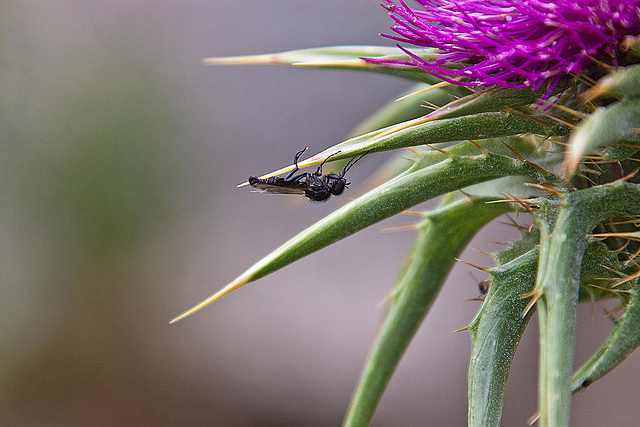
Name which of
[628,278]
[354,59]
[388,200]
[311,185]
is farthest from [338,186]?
[628,278]

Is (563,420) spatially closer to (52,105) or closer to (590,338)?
(590,338)

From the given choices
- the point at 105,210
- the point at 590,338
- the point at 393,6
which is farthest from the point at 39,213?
the point at 393,6

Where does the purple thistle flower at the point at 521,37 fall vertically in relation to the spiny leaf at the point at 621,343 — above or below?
above

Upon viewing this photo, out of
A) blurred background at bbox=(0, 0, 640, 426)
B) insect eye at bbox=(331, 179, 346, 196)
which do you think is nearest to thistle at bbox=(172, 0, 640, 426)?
insect eye at bbox=(331, 179, 346, 196)

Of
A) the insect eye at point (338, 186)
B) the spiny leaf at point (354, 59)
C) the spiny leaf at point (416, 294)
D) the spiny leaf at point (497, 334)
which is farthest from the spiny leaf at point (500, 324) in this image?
the insect eye at point (338, 186)

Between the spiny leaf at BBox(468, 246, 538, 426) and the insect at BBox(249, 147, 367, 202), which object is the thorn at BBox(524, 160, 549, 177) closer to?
the spiny leaf at BBox(468, 246, 538, 426)

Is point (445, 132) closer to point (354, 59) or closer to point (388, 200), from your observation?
point (388, 200)

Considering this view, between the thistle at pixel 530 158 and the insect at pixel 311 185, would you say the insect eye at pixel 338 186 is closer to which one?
the insect at pixel 311 185
